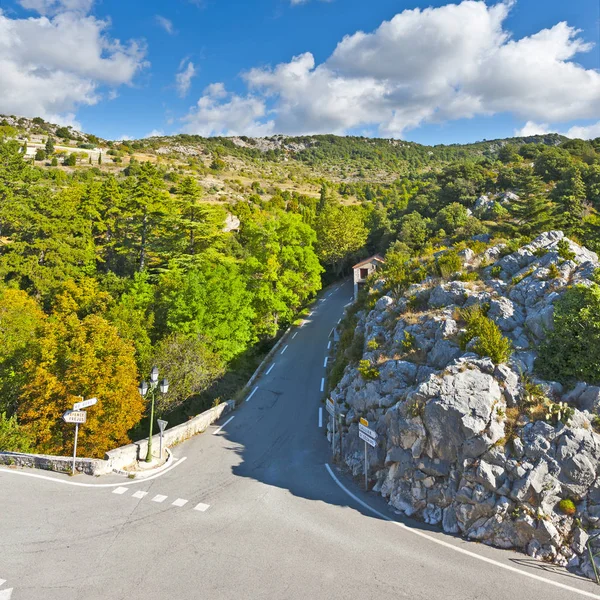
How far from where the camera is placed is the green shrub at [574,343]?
11539 mm

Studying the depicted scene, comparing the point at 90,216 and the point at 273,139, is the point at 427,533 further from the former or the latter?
the point at 273,139

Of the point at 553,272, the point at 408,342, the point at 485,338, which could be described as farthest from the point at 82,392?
the point at 553,272

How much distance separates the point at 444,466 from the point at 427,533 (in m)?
1.85

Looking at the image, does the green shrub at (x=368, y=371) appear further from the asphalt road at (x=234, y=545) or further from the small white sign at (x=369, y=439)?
the asphalt road at (x=234, y=545)

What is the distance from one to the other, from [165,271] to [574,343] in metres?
25.5

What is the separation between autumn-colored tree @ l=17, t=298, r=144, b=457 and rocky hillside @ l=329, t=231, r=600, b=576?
355 inches

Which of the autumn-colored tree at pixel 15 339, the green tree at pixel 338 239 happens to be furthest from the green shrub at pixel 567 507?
the green tree at pixel 338 239

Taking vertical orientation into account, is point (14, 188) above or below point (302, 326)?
above

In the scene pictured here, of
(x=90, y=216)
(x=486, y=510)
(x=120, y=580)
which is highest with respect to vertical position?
(x=90, y=216)

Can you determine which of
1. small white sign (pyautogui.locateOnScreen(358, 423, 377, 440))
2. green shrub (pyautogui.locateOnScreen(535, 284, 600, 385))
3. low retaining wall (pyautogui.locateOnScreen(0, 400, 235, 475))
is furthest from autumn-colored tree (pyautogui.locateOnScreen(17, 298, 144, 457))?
green shrub (pyautogui.locateOnScreen(535, 284, 600, 385))

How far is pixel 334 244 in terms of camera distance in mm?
47000

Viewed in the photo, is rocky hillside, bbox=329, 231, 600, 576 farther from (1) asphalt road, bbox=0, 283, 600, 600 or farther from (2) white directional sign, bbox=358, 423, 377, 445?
(1) asphalt road, bbox=0, 283, 600, 600

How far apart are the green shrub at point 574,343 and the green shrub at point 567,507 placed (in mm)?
3506

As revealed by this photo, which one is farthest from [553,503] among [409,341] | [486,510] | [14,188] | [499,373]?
[14,188]
